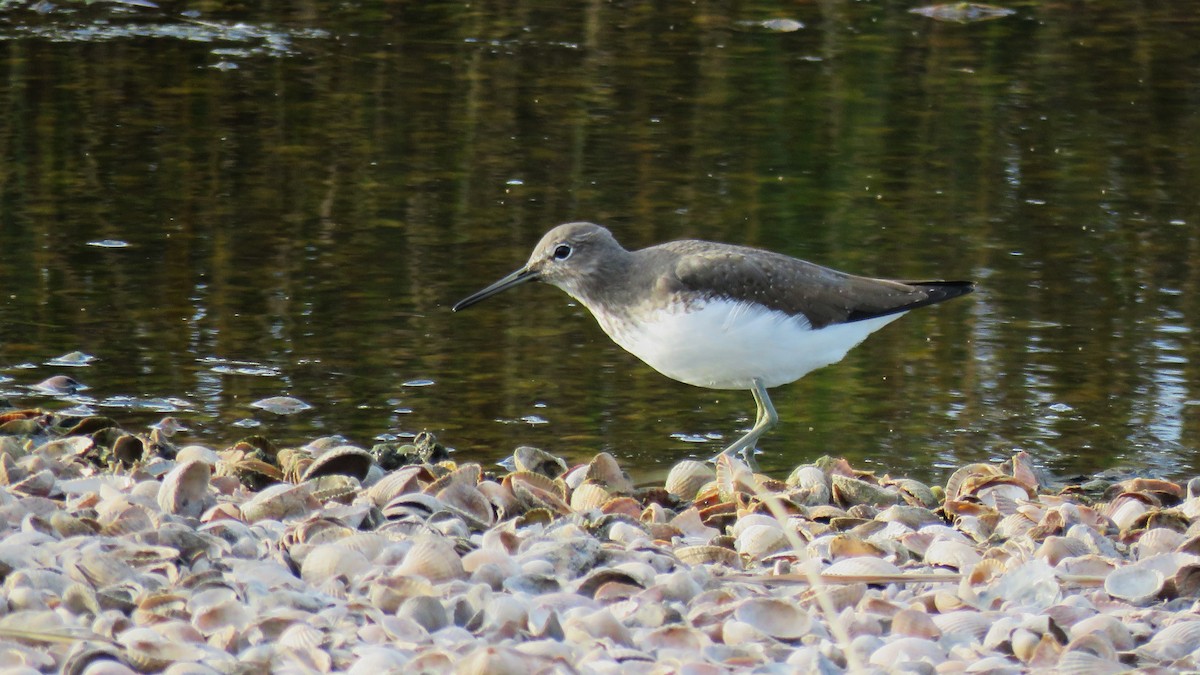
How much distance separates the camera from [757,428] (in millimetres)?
6637

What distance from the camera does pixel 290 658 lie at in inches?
156

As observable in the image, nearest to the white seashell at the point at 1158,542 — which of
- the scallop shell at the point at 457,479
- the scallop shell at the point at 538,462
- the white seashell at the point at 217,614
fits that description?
the scallop shell at the point at 538,462

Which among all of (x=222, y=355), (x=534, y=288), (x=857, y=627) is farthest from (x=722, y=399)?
(x=857, y=627)

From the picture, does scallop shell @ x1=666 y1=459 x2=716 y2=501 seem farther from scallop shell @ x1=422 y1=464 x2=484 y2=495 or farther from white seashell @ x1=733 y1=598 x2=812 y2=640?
white seashell @ x1=733 y1=598 x2=812 y2=640

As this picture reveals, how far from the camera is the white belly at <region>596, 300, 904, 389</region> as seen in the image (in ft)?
20.4

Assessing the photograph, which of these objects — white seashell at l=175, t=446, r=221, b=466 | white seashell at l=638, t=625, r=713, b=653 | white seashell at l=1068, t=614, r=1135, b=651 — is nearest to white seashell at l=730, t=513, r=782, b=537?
white seashell at l=638, t=625, r=713, b=653

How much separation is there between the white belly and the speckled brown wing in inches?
2.3

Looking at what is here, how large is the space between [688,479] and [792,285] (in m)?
1.03

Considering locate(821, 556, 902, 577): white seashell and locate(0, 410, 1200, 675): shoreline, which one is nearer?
locate(0, 410, 1200, 675): shoreline

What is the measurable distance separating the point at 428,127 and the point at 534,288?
7.50 feet

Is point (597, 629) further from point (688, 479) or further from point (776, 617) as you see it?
point (688, 479)

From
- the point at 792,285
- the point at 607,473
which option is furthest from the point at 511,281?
the point at 607,473

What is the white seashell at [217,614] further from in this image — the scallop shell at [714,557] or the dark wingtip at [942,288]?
the dark wingtip at [942,288]

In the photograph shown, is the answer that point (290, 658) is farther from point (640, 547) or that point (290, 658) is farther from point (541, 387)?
point (541, 387)
